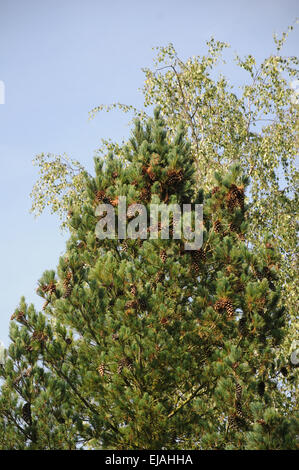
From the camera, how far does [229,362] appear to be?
6039mm

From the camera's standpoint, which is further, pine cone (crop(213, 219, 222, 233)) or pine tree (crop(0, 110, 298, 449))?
pine cone (crop(213, 219, 222, 233))

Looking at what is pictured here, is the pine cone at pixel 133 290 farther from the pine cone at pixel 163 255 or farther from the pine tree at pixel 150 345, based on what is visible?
the pine cone at pixel 163 255

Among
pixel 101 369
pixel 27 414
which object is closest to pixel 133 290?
pixel 101 369

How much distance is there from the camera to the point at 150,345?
637cm

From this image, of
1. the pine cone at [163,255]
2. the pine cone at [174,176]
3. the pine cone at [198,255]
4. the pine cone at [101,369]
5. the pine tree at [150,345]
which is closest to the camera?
the pine tree at [150,345]

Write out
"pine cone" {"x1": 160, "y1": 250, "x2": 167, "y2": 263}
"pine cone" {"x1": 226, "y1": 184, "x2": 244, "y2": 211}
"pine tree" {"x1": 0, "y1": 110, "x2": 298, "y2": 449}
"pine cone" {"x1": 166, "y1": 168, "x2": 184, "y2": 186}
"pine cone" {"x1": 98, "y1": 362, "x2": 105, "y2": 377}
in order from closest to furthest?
"pine tree" {"x1": 0, "y1": 110, "x2": 298, "y2": 449}, "pine cone" {"x1": 98, "y1": 362, "x2": 105, "y2": 377}, "pine cone" {"x1": 160, "y1": 250, "x2": 167, "y2": 263}, "pine cone" {"x1": 226, "y1": 184, "x2": 244, "y2": 211}, "pine cone" {"x1": 166, "y1": 168, "x2": 184, "y2": 186}

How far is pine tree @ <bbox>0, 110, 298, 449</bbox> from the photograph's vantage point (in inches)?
245

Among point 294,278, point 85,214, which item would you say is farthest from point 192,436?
point 294,278

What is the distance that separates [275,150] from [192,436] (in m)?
7.55

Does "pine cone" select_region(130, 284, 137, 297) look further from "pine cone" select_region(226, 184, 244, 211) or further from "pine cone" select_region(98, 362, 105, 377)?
"pine cone" select_region(226, 184, 244, 211)

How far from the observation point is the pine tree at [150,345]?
621cm

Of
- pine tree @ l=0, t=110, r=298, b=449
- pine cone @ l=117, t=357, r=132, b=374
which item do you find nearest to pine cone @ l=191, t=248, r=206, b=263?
pine tree @ l=0, t=110, r=298, b=449

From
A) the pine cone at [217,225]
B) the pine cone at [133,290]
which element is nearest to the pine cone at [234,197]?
the pine cone at [217,225]

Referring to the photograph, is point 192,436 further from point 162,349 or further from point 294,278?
point 294,278
